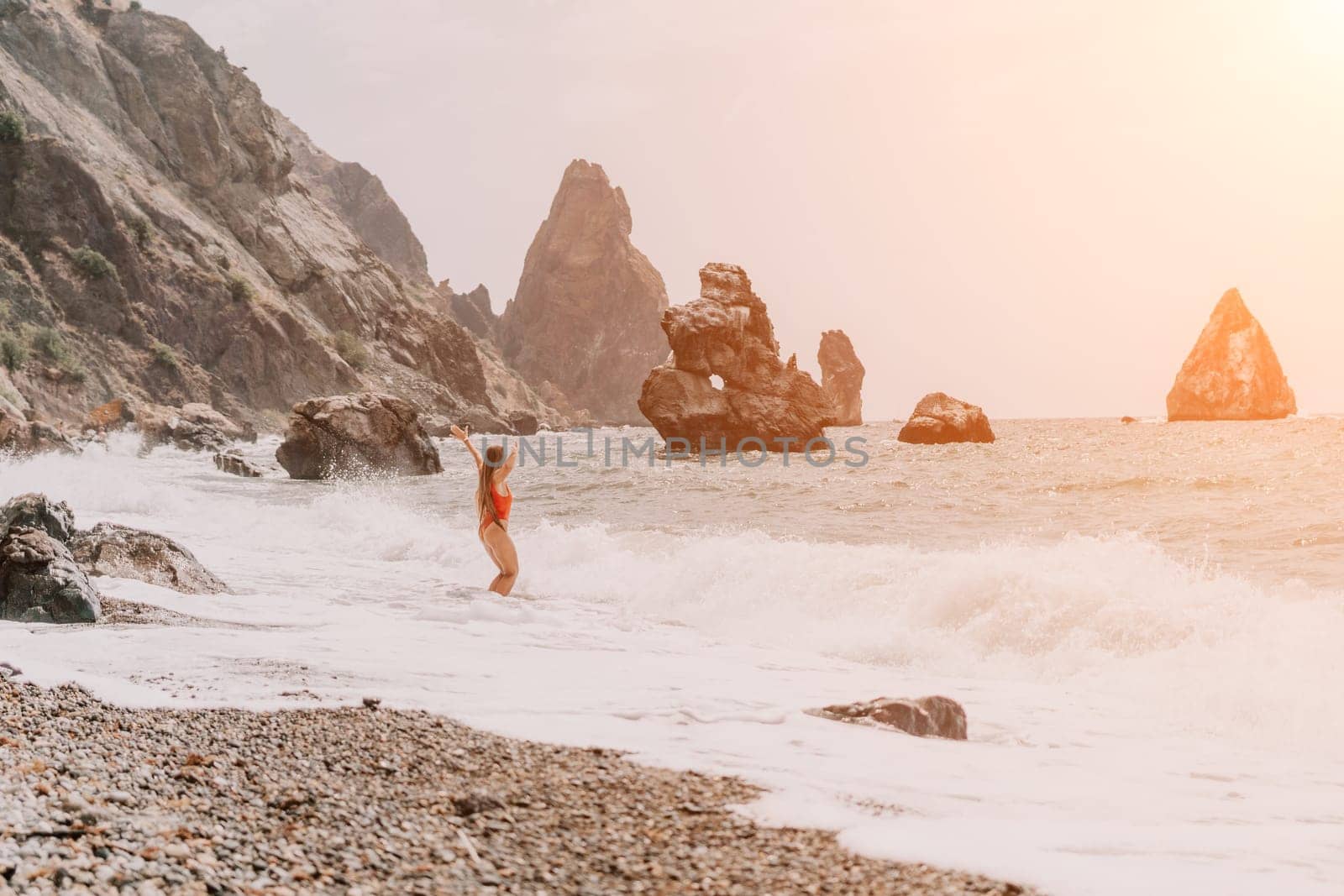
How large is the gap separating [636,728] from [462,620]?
4.01 metres

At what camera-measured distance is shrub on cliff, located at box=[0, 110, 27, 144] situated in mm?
49406

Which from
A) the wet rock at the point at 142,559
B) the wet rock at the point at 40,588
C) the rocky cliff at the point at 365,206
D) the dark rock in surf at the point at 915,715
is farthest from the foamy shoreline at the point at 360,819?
the rocky cliff at the point at 365,206

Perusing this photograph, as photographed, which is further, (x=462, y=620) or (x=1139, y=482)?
(x=1139, y=482)

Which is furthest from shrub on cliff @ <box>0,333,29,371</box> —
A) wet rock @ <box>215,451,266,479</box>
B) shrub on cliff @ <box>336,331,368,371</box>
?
shrub on cliff @ <box>336,331,368,371</box>

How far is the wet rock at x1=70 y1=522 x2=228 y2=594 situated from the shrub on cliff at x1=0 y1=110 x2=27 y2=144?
54883 mm

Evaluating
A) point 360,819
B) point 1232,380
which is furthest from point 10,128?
point 1232,380

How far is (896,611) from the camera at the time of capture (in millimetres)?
9141

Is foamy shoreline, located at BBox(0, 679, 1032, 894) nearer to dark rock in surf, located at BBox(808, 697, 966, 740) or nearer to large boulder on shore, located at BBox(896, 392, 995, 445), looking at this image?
dark rock in surf, located at BBox(808, 697, 966, 740)

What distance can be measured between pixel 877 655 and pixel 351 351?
69301 mm

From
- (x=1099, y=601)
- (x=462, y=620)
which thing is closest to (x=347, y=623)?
(x=462, y=620)

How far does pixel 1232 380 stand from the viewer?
92500 millimetres

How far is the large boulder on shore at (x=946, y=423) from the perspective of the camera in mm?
50125

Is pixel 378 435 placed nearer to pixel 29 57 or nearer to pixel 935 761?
pixel 935 761

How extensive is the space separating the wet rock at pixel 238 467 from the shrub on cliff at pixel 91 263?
29.1 meters
